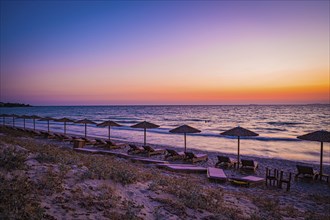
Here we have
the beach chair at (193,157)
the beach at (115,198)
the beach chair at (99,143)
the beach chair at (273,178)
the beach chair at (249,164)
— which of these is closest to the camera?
the beach at (115,198)

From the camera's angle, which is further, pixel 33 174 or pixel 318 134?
pixel 318 134

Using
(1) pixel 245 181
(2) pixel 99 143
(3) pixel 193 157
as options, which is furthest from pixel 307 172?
(2) pixel 99 143

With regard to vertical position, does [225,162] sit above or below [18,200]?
below

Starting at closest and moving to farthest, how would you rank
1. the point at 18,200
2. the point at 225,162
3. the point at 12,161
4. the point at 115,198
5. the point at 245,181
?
the point at 18,200 → the point at 115,198 → the point at 12,161 → the point at 245,181 → the point at 225,162

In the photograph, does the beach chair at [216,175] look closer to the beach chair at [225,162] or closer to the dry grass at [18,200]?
the beach chair at [225,162]

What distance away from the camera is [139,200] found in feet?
16.7

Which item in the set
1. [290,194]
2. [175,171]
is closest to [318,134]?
[290,194]

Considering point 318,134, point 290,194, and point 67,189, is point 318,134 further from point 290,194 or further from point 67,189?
point 67,189

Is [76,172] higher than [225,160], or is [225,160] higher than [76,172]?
[76,172]

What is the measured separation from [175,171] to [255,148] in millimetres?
11524

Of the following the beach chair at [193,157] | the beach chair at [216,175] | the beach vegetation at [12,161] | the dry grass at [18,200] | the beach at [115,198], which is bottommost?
the beach chair at [193,157]

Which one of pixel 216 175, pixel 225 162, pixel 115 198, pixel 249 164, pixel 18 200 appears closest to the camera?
pixel 18 200

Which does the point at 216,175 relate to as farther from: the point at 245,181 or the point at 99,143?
the point at 99,143

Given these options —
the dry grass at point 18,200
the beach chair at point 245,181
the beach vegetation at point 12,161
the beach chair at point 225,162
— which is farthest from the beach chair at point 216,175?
the dry grass at point 18,200
